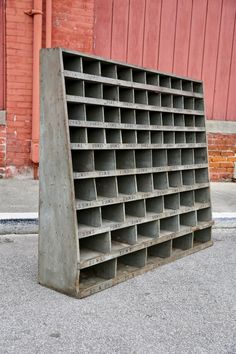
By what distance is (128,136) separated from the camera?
136 inches

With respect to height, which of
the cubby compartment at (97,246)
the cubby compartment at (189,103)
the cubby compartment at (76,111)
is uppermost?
the cubby compartment at (189,103)

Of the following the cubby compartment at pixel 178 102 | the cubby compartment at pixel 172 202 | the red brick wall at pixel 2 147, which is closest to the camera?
the cubby compartment at pixel 172 202

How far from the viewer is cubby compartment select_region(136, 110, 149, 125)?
3598mm

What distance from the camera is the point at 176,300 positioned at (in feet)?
9.77

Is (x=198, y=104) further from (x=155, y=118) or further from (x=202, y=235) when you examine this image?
(x=202, y=235)

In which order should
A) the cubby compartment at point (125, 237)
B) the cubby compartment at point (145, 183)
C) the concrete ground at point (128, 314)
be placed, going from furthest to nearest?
the cubby compartment at point (145, 183) → the cubby compartment at point (125, 237) → the concrete ground at point (128, 314)

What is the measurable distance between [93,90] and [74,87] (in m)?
0.19

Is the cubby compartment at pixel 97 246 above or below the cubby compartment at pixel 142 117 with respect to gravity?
below

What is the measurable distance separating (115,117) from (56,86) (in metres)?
0.62

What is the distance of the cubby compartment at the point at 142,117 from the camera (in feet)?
11.8

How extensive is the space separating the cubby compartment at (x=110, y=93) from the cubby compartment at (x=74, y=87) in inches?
14.0

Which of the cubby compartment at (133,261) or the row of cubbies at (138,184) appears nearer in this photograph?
the row of cubbies at (138,184)

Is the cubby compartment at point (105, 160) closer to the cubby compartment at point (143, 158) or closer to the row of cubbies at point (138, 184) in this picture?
the row of cubbies at point (138, 184)

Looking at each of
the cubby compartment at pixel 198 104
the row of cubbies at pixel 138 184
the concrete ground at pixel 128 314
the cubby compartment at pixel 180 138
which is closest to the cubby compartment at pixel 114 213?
the row of cubbies at pixel 138 184
